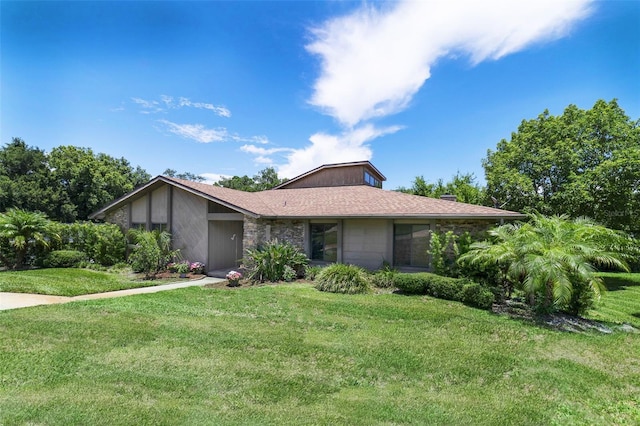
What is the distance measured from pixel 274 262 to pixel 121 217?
32.2ft

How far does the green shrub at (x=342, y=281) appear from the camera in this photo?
10323mm

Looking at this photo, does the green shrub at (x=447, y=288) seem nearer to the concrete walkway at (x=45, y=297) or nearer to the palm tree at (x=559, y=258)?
the palm tree at (x=559, y=258)

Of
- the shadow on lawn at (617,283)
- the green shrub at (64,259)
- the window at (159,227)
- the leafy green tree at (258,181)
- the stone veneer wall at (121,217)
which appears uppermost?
the leafy green tree at (258,181)

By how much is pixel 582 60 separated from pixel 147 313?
1642cm

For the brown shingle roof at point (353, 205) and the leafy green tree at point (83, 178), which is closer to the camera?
the brown shingle roof at point (353, 205)

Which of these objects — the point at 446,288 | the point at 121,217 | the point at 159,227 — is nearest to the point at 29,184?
the point at 121,217

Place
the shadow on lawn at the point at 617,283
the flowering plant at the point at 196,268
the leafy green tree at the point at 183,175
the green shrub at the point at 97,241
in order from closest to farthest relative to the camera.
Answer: the flowering plant at the point at 196,268
the shadow on lawn at the point at 617,283
the green shrub at the point at 97,241
the leafy green tree at the point at 183,175

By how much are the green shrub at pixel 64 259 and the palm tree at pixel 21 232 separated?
1.96 ft

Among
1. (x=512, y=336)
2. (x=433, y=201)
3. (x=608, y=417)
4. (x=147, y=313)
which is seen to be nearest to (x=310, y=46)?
(x=433, y=201)

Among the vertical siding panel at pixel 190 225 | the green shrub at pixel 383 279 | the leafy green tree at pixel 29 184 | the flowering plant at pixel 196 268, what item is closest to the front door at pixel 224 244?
the vertical siding panel at pixel 190 225

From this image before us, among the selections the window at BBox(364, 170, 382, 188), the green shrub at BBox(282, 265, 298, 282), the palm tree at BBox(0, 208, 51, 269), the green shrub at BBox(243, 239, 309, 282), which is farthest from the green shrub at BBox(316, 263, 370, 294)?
the palm tree at BBox(0, 208, 51, 269)

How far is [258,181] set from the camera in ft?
172

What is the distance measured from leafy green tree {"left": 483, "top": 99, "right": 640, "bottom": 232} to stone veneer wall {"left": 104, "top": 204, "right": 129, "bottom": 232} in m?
20.1

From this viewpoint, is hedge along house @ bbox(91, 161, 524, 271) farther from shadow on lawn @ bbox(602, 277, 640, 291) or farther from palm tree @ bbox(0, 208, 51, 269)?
shadow on lawn @ bbox(602, 277, 640, 291)
